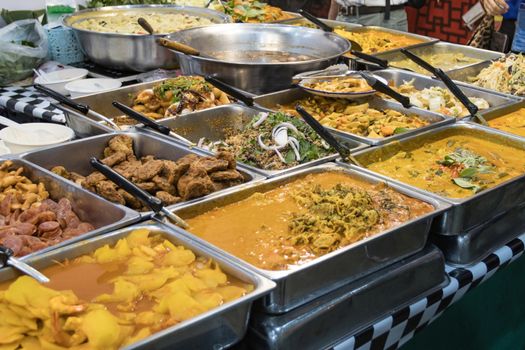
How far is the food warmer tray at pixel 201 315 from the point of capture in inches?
48.4

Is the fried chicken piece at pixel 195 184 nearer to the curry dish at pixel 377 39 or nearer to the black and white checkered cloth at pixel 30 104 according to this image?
the black and white checkered cloth at pixel 30 104

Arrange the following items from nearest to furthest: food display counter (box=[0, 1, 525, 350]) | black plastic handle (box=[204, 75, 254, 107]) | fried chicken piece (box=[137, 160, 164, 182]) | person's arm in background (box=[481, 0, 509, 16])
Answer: food display counter (box=[0, 1, 525, 350]), fried chicken piece (box=[137, 160, 164, 182]), black plastic handle (box=[204, 75, 254, 107]), person's arm in background (box=[481, 0, 509, 16])

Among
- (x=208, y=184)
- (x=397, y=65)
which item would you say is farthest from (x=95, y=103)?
(x=397, y=65)

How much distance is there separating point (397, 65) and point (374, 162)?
168 centimetres

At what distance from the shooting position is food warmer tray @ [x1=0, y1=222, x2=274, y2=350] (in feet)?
4.03

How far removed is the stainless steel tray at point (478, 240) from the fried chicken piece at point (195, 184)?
2.54 feet

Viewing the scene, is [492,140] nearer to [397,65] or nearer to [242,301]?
[397,65]

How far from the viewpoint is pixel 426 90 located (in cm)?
309

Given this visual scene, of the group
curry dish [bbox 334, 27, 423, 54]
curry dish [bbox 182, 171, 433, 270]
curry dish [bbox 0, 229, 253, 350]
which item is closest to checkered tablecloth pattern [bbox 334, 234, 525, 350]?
curry dish [bbox 182, 171, 433, 270]

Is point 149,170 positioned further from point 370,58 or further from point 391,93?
point 370,58

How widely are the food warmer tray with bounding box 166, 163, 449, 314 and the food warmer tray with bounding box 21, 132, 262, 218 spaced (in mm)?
471

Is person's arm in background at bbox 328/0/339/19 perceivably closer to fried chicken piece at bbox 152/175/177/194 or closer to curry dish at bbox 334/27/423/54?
curry dish at bbox 334/27/423/54

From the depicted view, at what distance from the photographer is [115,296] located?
1389 mm

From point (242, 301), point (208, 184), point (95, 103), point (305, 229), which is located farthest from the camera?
point (95, 103)
